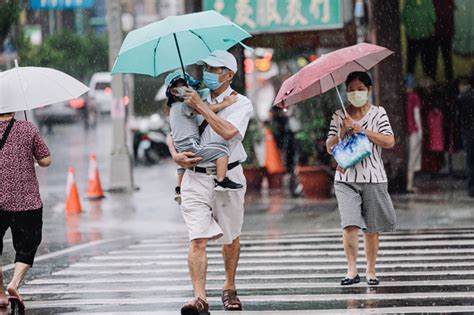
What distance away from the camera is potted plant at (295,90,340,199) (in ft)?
66.6

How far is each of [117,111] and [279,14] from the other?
216 inches

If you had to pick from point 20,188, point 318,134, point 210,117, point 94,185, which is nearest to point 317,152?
point 318,134

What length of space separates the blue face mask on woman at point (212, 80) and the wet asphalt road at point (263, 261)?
70.3 inches

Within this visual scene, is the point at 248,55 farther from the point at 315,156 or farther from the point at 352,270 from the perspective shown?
the point at 352,270

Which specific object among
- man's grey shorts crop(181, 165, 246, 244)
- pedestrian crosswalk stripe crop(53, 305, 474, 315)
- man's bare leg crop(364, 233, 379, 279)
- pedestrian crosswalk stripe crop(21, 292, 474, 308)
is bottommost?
pedestrian crosswalk stripe crop(21, 292, 474, 308)

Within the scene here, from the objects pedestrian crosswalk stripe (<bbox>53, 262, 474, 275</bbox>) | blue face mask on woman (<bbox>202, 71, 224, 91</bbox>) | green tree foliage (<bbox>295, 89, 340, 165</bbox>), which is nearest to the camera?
blue face mask on woman (<bbox>202, 71, 224, 91</bbox>)

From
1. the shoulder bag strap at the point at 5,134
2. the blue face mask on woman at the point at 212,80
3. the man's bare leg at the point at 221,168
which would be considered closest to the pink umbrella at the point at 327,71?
the blue face mask on woman at the point at 212,80

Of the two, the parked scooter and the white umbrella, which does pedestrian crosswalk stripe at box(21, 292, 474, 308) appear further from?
the parked scooter

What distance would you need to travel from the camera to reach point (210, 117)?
862 cm

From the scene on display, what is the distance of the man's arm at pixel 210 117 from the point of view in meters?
8.60

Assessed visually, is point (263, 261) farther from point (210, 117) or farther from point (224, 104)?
point (210, 117)

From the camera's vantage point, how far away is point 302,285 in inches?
413

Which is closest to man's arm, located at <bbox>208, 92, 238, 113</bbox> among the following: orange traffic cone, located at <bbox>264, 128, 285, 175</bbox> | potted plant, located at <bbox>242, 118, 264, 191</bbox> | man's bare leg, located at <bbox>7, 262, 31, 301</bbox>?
man's bare leg, located at <bbox>7, 262, 31, 301</bbox>

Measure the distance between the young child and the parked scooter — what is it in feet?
86.4
